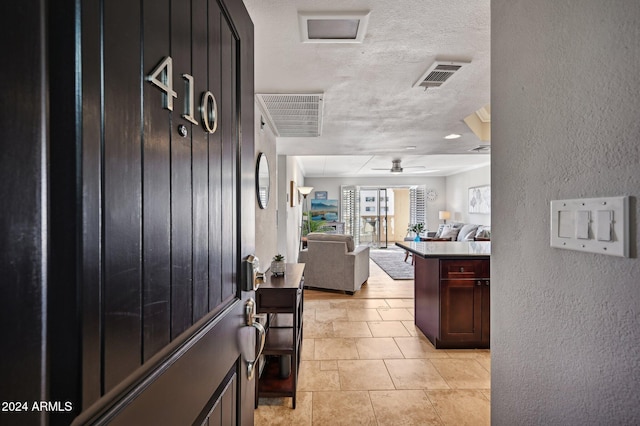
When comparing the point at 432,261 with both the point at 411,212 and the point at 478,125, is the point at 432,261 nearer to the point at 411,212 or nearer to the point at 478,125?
the point at 478,125

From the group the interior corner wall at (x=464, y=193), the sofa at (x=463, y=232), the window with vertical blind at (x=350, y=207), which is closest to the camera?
the sofa at (x=463, y=232)

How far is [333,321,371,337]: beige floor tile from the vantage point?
138 inches

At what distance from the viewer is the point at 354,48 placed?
1.85 m

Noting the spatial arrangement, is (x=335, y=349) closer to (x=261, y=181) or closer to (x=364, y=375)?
(x=364, y=375)

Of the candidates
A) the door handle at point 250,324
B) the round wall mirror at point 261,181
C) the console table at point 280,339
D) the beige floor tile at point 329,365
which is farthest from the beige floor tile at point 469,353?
the door handle at point 250,324

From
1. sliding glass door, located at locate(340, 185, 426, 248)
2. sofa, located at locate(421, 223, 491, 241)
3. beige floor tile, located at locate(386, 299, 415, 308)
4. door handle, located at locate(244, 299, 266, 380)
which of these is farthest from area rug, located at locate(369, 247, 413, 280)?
door handle, located at locate(244, 299, 266, 380)

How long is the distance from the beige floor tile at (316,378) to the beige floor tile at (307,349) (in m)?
0.12

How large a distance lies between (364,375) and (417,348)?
754 mm

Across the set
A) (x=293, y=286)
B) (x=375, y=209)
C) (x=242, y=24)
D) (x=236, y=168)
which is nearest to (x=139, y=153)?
(x=236, y=168)

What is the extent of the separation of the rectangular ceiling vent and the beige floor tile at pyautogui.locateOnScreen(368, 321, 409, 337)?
7.28ft

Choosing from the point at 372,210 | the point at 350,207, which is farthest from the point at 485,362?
the point at 372,210

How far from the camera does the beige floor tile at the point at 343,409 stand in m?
2.06

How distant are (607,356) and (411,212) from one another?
10.9 meters

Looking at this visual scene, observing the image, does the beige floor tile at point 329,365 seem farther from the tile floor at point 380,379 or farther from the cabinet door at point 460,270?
the cabinet door at point 460,270
